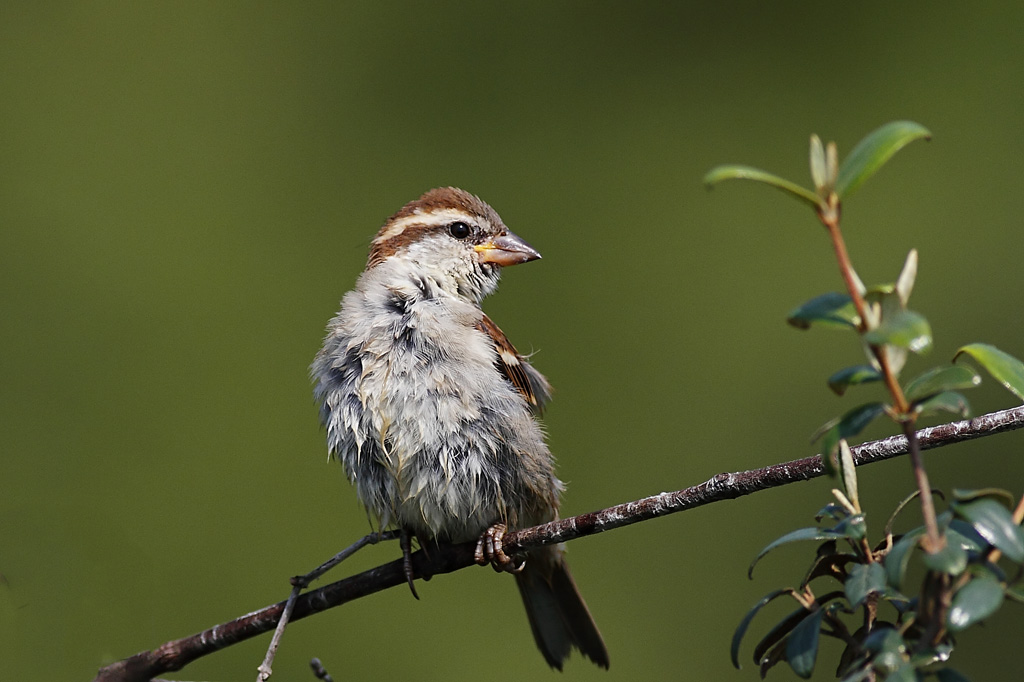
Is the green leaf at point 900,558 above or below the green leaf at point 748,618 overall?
above

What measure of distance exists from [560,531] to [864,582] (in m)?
0.72

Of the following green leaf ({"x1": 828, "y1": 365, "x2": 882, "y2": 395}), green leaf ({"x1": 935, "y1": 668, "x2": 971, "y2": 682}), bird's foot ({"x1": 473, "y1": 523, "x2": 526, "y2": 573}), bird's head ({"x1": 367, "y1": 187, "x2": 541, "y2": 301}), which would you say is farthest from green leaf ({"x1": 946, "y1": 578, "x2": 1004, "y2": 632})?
bird's head ({"x1": 367, "y1": 187, "x2": 541, "y2": 301})

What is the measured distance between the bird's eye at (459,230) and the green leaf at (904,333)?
2219mm

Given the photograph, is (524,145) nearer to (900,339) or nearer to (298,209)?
(298,209)

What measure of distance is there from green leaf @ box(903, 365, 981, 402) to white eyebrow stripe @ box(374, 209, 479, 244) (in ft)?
7.14

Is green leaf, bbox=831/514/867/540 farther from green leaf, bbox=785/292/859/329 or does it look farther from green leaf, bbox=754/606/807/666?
green leaf, bbox=785/292/859/329

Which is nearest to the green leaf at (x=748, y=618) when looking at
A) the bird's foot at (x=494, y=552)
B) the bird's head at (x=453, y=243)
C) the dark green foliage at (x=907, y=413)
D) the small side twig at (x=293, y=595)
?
the dark green foliage at (x=907, y=413)

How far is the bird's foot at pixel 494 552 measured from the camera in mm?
2463

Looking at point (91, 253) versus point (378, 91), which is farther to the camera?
point (378, 91)

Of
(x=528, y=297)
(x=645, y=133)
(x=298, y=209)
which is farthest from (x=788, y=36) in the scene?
(x=298, y=209)

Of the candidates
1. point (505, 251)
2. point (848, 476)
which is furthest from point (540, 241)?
point (848, 476)

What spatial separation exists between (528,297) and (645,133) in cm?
116

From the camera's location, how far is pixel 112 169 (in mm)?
4734

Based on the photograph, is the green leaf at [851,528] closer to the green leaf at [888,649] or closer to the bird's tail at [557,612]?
the green leaf at [888,649]
